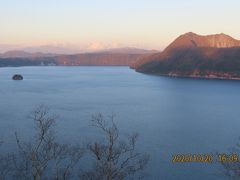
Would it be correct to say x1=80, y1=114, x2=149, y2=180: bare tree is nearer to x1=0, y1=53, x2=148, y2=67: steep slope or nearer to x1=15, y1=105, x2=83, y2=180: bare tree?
x1=15, y1=105, x2=83, y2=180: bare tree

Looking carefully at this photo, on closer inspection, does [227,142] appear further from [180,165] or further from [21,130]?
[21,130]

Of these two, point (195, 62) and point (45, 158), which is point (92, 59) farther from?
point (45, 158)

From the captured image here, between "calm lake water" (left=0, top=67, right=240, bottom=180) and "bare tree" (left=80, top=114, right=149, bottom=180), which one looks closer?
"bare tree" (left=80, top=114, right=149, bottom=180)

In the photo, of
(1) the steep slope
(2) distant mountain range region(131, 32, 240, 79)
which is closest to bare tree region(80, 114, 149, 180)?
(2) distant mountain range region(131, 32, 240, 79)

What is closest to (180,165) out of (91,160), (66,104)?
(91,160)

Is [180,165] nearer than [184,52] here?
Yes

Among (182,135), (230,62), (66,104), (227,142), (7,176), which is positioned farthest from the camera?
(230,62)

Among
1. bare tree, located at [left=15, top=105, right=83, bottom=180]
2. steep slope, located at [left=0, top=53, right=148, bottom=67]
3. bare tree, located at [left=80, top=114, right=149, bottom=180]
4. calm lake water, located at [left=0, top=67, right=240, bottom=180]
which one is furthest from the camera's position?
steep slope, located at [left=0, top=53, right=148, bottom=67]
